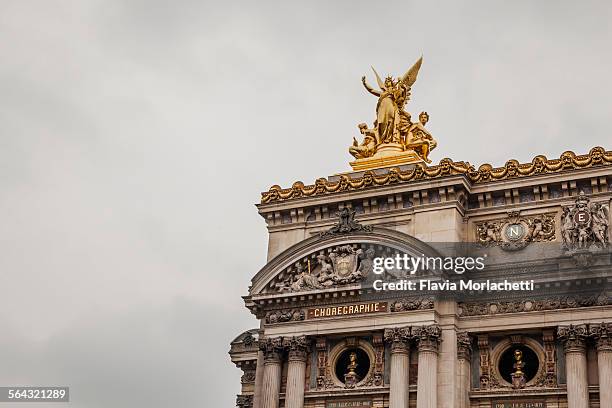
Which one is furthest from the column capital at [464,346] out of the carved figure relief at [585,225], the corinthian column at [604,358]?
the carved figure relief at [585,225]

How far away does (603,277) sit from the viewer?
100 feet

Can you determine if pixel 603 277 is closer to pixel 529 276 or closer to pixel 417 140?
pixel 529 276

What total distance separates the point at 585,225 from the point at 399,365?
7.61 metres

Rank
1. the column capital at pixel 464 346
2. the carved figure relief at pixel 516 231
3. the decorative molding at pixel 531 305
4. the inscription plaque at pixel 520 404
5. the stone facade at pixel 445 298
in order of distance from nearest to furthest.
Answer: the decorative molding at pixel 531 305, the inscription plaque at pixel 520 404, the stone facade at pixel 445 298, the column capital at pixel 464 346, the carved figure relief at pixel 516 231

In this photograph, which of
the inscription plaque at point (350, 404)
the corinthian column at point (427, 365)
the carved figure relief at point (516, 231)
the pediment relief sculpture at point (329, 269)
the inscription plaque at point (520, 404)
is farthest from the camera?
the pediment relief sculpture at point (329, 269)

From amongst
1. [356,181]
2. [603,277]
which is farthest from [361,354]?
[603,277]

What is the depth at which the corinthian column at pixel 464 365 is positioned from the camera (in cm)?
3183

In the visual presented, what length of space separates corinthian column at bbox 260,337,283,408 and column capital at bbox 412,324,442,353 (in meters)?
5.29

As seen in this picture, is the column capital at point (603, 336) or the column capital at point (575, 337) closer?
the column capital at point (603, 336)

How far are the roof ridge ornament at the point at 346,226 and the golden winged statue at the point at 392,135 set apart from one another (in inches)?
109

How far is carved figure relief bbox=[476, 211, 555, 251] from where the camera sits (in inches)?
1294

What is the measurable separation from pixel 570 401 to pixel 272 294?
439 inches

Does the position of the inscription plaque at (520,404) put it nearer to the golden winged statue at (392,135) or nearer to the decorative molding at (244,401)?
the golden winged statue at (392,135)

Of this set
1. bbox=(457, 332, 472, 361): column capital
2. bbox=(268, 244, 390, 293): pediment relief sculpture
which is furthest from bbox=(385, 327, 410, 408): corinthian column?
bbox=(268, 244, 390, 293): pediment relief sculpture
